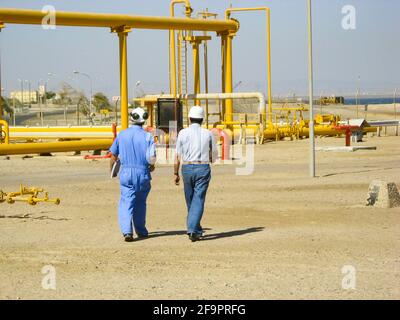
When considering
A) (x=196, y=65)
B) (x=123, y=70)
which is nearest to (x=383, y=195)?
(x=123, y=70)

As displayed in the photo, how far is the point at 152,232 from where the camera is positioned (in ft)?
42.1

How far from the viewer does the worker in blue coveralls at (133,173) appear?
11836mm

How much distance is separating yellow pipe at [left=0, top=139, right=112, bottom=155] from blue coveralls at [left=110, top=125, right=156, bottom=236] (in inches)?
509

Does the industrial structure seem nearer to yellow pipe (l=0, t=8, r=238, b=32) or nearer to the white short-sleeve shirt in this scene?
yellow pipe (l=0, t=8, r=238, b=32)

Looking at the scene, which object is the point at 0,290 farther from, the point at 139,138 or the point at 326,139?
the point at 326,139

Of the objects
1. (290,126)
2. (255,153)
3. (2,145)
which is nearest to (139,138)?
(2,145)

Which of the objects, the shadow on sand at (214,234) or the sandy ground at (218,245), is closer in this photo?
the sandy ground at (218,245)

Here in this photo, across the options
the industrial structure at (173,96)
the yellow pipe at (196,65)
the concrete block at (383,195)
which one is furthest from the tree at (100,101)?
the concrete block at (383,195)

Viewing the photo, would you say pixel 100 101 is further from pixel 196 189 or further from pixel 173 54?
pixel 196 189

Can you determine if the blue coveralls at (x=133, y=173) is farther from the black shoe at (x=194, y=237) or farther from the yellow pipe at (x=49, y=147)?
the yellow pipe at (x=49, y=147)

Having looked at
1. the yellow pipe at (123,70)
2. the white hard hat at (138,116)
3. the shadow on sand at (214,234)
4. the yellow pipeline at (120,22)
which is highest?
the yellow pipeline at (120,22)

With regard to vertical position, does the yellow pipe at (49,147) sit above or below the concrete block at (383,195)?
above

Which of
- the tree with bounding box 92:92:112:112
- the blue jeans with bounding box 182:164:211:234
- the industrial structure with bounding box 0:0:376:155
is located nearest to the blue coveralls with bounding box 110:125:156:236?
the blue jeans with bounding box 182:164:211:234

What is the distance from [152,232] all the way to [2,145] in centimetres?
1237
